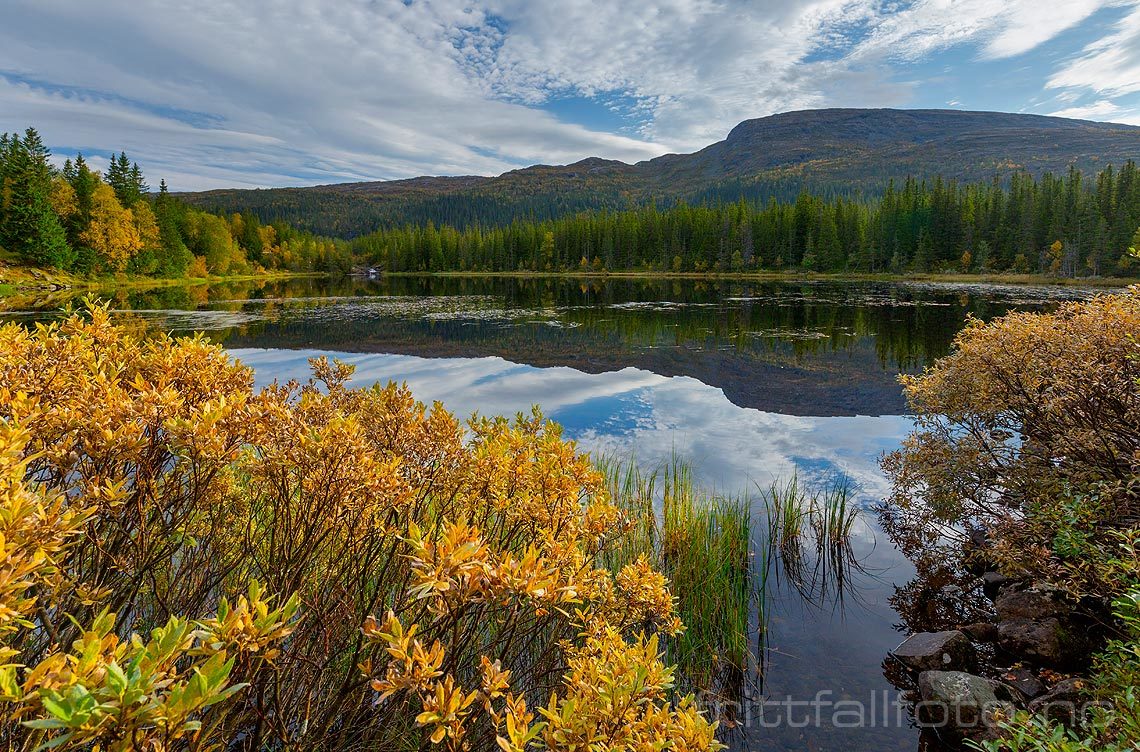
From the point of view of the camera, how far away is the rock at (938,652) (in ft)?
22.4

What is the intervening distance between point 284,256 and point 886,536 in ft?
503

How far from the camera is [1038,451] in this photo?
28.6ft

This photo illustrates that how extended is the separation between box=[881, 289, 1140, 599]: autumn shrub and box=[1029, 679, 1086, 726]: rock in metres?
1.09

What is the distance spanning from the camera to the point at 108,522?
12.4ft

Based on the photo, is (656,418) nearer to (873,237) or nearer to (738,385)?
(738,385)

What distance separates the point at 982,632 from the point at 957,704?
7.89 feet

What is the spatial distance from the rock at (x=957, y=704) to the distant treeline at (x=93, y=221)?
8360cm

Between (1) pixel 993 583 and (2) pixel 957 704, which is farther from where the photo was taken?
(1) pixel 993 583

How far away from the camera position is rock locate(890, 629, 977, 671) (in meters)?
6.82

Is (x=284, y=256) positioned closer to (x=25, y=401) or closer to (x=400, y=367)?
(x=400, y=367)

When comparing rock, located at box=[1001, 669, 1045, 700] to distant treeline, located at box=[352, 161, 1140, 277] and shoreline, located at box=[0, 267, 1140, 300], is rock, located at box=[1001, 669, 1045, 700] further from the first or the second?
distant treeline, located at box=[352, 161, 1140, 277]

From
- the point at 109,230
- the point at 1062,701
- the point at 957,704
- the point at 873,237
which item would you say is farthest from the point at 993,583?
the point at 873,237

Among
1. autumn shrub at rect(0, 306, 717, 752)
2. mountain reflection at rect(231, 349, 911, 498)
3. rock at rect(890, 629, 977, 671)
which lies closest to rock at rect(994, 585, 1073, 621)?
rock at rect(890, 629, 977, 671)

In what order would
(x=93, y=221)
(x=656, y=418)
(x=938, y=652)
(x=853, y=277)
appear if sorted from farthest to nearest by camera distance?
(x=853, y=277)
(x=93, y=221)
(x=656, y=418)
(x=938, y=652)
